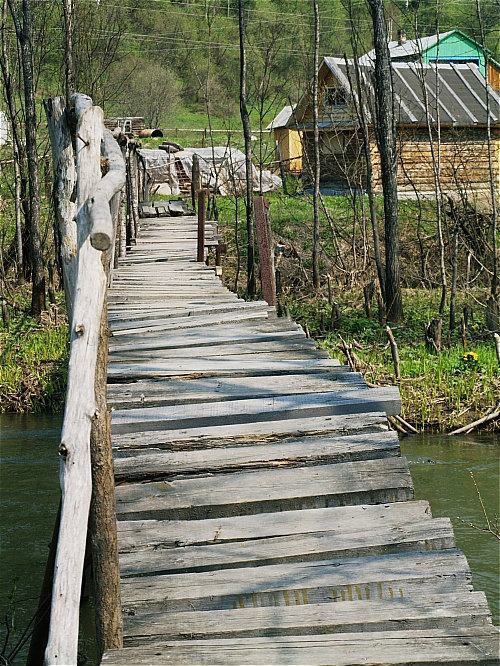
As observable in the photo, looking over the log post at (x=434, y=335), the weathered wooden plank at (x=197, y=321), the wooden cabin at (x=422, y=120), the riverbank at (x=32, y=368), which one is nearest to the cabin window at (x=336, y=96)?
the wooden cabin at (x=422, y=120)

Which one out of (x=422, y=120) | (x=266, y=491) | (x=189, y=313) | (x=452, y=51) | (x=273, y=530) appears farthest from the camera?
(x=452, y=51)

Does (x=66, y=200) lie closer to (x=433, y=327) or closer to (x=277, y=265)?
(x=433, y=327)

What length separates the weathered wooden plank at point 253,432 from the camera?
411 centimetres

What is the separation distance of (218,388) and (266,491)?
1.25 meters

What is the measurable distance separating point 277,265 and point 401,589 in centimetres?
1196

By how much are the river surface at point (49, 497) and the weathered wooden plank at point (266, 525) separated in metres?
1.56

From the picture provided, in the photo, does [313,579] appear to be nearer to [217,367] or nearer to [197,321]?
[217,367]

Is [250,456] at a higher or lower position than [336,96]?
lower

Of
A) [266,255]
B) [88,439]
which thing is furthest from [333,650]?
[266,255]

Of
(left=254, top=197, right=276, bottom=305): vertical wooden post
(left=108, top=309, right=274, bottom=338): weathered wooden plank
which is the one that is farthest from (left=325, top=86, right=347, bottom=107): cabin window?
(left=108, top=309, right=274, bottom=338): weathered wooden plank

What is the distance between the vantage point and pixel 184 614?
2.95m

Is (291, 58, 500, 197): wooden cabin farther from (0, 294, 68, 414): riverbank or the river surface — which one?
the river surface

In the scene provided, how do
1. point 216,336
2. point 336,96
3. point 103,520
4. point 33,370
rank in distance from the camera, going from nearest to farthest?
point 103,520, point 216,336, point 33,370, point 336,96

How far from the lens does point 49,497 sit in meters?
7.39
